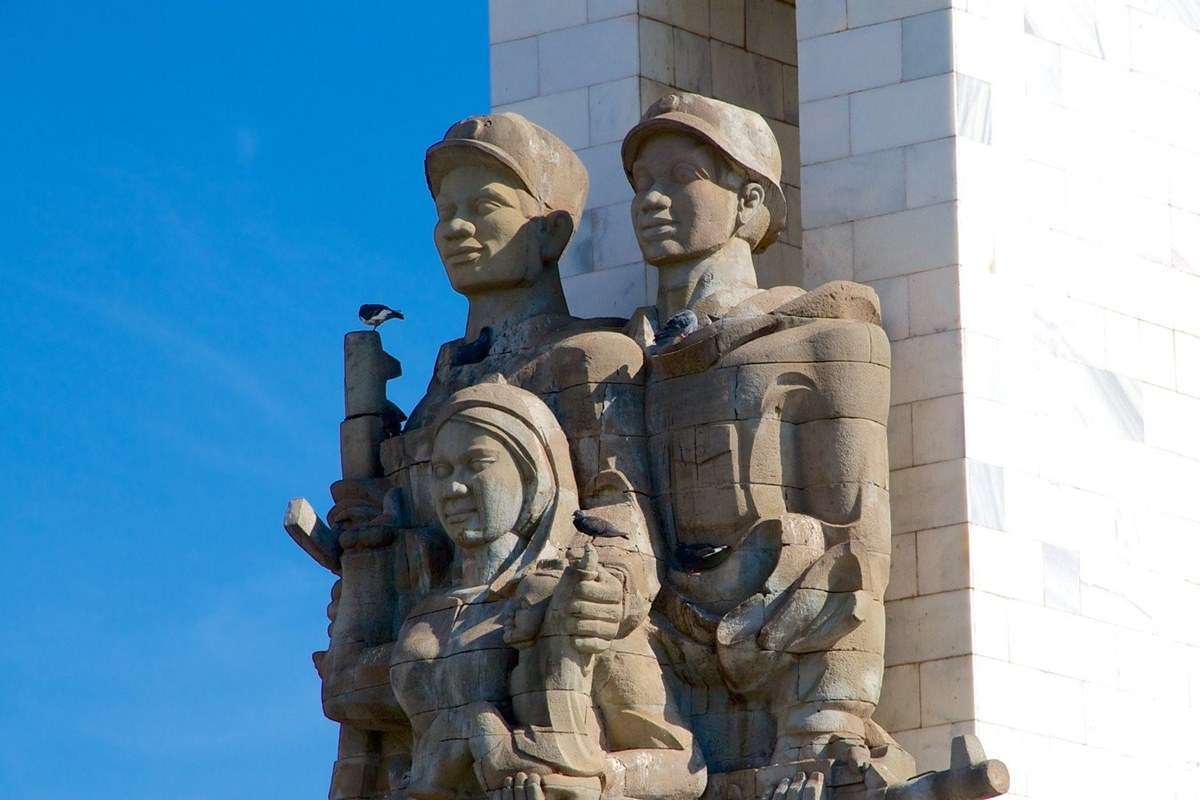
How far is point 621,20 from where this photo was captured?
21312 mm

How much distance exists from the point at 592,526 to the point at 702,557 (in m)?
0.65

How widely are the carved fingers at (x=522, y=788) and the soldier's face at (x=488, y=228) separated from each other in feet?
10.2

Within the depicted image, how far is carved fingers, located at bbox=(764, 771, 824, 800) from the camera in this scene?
701 inches

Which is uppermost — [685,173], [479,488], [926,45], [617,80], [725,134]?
[617,80]

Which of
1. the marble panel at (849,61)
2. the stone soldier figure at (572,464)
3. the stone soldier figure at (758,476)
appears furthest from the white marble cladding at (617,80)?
the stone soldier figure at (758,476)

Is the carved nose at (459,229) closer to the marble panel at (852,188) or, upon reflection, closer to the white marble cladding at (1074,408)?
the marble panel at (852,188)

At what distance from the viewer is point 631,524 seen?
61.5ft

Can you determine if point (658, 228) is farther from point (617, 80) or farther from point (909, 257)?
point (617, 80)

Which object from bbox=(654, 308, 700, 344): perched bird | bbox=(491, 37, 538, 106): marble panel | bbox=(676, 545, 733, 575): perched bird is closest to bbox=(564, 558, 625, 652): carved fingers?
bbox=(676, 545, 733, 575): perched bird

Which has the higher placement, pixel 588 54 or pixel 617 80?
pixel 588 54

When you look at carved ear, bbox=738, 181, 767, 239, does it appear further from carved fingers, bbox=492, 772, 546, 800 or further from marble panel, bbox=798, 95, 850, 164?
carved fingers, bbox=492, 772, 546, 800

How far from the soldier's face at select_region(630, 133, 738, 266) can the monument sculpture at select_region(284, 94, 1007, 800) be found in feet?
0.04

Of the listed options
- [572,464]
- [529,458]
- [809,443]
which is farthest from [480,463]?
[809,443]

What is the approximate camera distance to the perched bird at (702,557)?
18.7m
